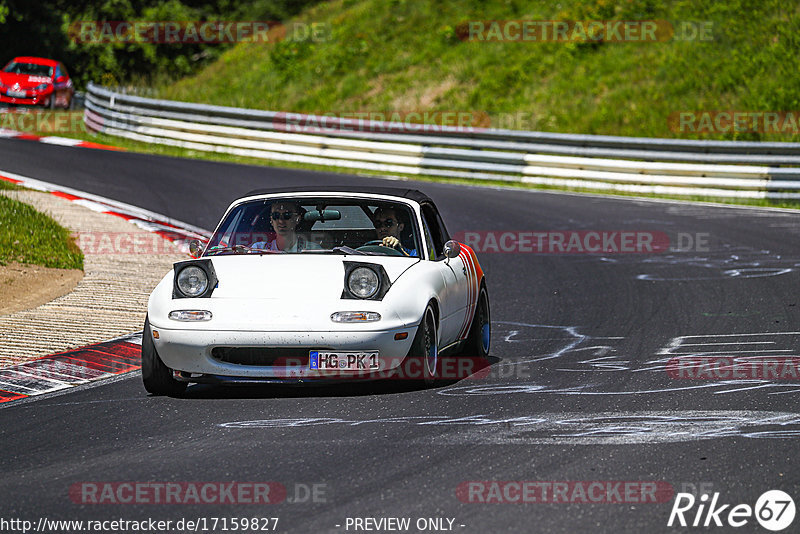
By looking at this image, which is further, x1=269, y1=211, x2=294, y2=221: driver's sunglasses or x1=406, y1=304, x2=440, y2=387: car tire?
x1=269, y1=211, x2=294, y2=221: driver's sunglasses

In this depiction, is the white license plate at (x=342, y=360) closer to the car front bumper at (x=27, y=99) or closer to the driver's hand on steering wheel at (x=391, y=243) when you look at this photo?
the driver's hand on steering wheel at (x=391, y=243)

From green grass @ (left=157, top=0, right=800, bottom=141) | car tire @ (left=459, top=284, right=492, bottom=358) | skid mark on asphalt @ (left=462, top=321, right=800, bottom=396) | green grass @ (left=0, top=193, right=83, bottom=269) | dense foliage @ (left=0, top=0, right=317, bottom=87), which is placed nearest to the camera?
skid mark on asphalt @ (left=462, top=321, right=800, bottom=396)

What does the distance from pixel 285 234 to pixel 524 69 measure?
25.2 meters

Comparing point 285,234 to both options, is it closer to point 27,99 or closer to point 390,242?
point 390,242

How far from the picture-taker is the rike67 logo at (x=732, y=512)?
4789mm

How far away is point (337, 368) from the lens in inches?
286

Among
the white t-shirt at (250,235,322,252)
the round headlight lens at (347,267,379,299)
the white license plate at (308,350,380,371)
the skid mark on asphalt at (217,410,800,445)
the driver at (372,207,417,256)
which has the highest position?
the driver at (372,207,417,256)

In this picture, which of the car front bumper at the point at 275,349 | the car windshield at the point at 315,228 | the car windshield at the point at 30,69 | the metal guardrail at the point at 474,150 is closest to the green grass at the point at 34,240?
the car windshield at the point at 315,228

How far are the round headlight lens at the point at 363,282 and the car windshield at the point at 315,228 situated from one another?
0.73 metres

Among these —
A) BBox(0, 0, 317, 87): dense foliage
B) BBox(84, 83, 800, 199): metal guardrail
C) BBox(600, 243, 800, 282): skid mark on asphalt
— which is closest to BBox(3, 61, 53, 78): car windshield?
BBox(84, 83, 800, 199): metal guardrail

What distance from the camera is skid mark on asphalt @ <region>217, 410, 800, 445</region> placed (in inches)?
244

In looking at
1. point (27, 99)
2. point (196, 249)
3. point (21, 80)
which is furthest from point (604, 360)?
point (21, 80)

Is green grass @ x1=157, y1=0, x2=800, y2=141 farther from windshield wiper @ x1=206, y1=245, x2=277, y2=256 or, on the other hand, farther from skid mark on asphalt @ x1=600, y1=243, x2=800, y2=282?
windshield wiper @ x1=206, y1=245, x2=277, y2=256

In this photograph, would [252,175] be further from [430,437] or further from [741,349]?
[430,437]
